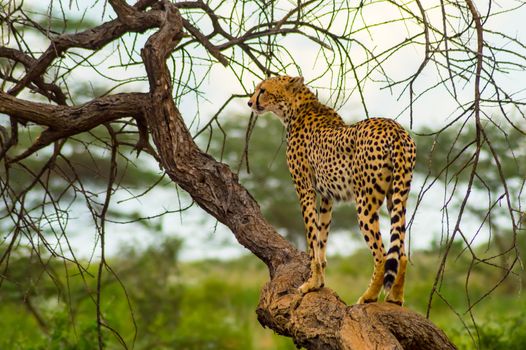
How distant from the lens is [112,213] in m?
19.3

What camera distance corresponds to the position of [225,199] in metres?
4.14

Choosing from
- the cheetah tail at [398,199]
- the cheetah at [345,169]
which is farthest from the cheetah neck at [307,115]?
the cheetah tail at [398,199]

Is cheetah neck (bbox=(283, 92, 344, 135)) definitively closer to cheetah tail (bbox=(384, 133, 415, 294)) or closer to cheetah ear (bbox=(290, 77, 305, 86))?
cheetah ear (bbox=(290, 77, 305, 86))

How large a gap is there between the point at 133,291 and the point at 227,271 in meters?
8.76

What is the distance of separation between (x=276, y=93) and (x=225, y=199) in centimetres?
53

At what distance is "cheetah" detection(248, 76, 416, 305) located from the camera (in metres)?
3.48

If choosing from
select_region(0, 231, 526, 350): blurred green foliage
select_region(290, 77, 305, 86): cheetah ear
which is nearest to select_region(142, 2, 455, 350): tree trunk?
select_region(290, 77, 305, 86): cheetah ear

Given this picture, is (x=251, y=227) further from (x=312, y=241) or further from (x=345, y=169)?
(x=345, y=169)

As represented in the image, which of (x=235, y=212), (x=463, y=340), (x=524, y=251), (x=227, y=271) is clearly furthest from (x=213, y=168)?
(x=227, y=271)

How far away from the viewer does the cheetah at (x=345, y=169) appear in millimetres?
3480

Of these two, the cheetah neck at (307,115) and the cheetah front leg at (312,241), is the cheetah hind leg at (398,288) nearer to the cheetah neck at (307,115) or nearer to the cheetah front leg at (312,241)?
the cheetah front leg at (312,241)

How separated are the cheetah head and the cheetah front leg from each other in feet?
1.57

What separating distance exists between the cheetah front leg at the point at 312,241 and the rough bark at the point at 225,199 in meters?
0.04

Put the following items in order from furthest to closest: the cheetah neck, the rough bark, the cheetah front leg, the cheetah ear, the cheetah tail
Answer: the cheetah ear, the cheetah neck, the cheetah front leg, the rough bark, the cheetah tail
